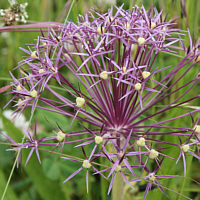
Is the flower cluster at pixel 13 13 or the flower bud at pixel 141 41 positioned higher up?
Answer: the flower cluster at pixel 13 13

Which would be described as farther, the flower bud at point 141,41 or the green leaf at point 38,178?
the green leaf at point 38,178

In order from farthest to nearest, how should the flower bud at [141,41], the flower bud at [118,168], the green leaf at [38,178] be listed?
1. the green leaf at [38,178]
2. the flower bud at [141,41]
3. the flower bud at [118,168]

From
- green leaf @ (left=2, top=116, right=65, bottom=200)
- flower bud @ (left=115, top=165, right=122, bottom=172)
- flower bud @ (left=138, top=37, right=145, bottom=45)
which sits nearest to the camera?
flower bud @ (left=115, top=165, right=122, bottom=172)

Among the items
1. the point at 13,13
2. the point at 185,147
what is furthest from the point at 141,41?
the point at 13,13

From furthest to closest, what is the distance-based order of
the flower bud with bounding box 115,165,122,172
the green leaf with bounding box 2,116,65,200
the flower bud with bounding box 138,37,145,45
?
the green leaf with bounding box 2,116,65,200 → the flower bud with bounding box 138,37,145,45 → the flower bud with bounding box 115,165,122,172

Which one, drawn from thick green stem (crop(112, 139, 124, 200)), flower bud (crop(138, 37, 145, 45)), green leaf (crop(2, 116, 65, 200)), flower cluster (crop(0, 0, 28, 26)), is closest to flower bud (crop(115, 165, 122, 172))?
thick green stem (crop(112, 139, 124, 200))

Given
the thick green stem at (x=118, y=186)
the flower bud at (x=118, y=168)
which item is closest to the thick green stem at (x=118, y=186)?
the thick green stem at (x=118, y=186)

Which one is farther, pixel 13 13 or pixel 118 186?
pixel 13 13

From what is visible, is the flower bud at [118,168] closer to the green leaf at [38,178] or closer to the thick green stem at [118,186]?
the thick green stem at [118,186]

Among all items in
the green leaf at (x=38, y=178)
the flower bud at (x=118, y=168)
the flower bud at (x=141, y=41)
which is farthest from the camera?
the green leaf at (x=38, y=178)

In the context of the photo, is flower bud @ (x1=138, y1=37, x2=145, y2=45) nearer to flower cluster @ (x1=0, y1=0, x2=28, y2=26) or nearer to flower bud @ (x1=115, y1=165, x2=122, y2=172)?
flower bud @ (x1=115, y1=165, x2=122, y2=172)

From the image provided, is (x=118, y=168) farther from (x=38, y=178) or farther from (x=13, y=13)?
(x=13, y=13)
